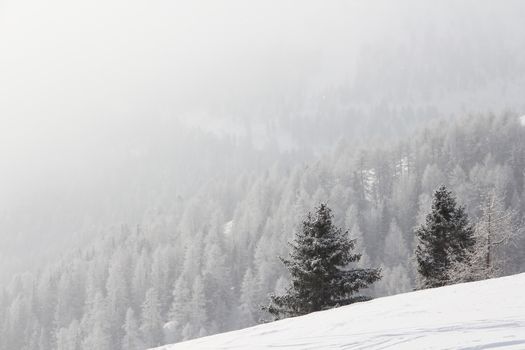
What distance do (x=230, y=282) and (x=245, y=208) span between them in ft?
120

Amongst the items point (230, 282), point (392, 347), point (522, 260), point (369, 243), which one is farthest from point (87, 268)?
point (392, 347)

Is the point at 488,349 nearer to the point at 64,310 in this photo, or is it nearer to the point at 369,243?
the point at 369,243

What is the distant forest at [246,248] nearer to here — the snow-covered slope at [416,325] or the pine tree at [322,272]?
the pine tree at [322,272]

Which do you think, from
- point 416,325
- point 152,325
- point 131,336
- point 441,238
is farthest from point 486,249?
point 131,336

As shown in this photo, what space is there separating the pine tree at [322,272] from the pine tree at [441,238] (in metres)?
5.86

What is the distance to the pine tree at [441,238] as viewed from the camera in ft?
86.4

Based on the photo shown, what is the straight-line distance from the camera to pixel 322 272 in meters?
21.9

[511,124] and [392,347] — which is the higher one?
[511,124]

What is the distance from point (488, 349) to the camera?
8891 millimetres

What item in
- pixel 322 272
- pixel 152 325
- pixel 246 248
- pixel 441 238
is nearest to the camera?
pixel 322 272

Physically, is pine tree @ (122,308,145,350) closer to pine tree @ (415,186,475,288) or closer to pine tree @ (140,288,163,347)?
pine tree @ (140,288,163,347)

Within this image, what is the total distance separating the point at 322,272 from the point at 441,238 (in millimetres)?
8692

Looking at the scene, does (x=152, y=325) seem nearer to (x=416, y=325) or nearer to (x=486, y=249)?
(x=486, y=249)

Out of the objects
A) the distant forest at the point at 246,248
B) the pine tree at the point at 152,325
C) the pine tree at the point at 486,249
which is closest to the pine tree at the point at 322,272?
the pine tree at the point at 486,249
